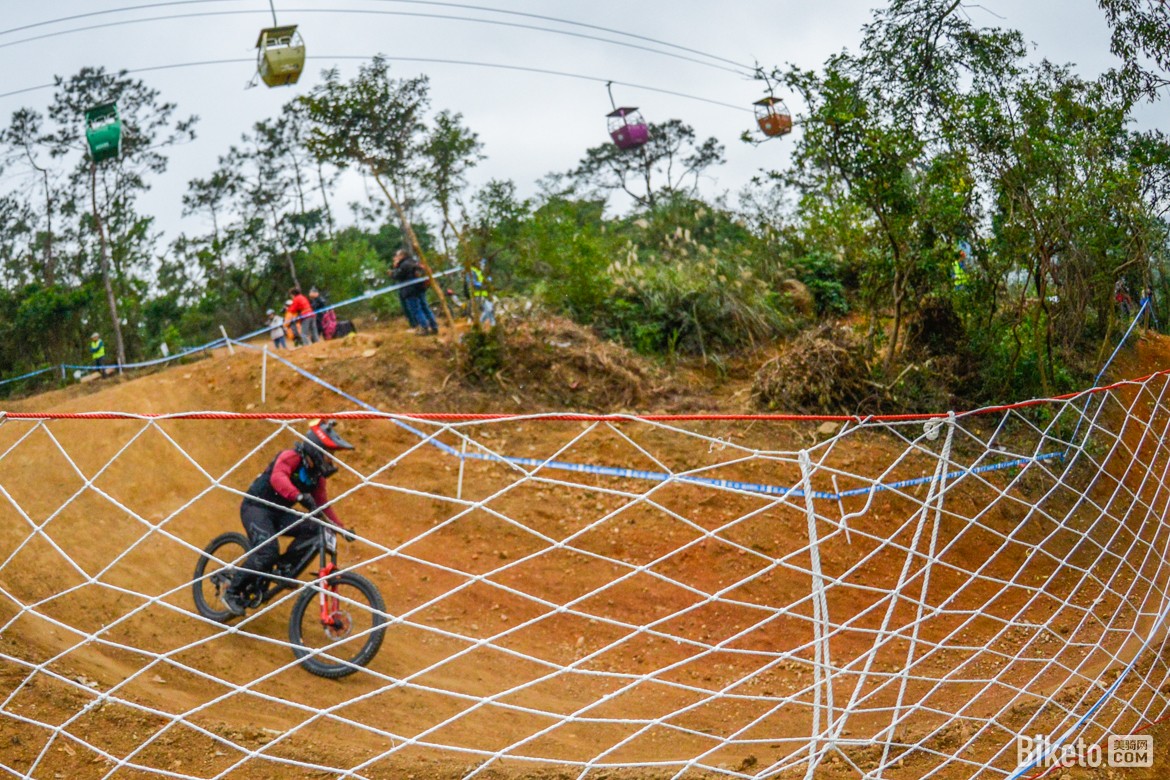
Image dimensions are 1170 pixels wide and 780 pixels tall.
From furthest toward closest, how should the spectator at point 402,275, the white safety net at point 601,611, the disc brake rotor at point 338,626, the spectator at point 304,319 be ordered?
1. the spectator at point 304,319
2. the spectator at point 402,275
3. the disc brake rotor at point 338,626
4. the white safety net at point 601,611

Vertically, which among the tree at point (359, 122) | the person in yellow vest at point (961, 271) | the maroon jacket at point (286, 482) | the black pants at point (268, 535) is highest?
the tree at point (359, 122)

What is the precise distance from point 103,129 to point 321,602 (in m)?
13.4

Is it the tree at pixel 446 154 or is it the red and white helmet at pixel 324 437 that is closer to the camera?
the red and white helmet at pixel 324 437

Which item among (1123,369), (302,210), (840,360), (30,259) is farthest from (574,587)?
(30,259)

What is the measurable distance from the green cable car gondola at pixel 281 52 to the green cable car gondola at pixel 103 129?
486cm

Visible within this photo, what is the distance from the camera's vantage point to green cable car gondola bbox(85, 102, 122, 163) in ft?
51.0

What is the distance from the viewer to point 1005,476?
880 cm

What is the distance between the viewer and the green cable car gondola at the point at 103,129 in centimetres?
1555

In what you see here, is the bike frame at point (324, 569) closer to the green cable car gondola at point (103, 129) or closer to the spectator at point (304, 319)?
the spectator at point (304, 319)

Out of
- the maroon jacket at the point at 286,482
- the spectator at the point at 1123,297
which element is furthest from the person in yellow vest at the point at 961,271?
the maroon jacket at the point at 286,482

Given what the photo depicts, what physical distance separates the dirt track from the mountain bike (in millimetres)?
147

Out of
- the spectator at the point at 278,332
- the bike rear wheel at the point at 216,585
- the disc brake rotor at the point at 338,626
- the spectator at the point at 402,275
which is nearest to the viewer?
the disc brake rotor at the point at 338,626

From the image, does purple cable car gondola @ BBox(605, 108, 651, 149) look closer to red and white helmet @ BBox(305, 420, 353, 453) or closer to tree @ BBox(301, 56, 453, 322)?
tree @ BBox(301, 56, 453, 322)

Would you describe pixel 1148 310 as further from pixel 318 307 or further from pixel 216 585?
pixel 318 307
